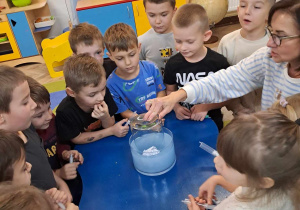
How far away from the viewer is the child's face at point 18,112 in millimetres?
1094

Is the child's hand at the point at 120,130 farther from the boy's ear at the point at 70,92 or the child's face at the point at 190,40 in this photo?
the child's face at the point at 190,40

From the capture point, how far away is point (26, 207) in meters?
0.61

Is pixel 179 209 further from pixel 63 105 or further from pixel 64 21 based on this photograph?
pixel 64 21

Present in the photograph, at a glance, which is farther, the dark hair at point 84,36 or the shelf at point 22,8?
the shelf at point 22,8

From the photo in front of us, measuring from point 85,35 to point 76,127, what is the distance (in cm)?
70

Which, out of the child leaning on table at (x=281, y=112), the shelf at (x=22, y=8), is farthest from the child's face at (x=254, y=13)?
the shelf at (x=22, y=8)

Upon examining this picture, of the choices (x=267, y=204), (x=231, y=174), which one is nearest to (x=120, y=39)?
(x=231, y=174)

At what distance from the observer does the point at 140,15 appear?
12.2 feet

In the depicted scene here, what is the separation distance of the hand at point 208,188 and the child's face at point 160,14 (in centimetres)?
127

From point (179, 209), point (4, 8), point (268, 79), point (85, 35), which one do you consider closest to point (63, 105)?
point (85, 35)

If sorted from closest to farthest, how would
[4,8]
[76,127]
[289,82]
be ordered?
[289,82]
[76,127]
[4,8]

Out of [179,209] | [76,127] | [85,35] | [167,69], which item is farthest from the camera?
[85,35]

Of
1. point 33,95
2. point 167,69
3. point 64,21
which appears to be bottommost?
point 64,21

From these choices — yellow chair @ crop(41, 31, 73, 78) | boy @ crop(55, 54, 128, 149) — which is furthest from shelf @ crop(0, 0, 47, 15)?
boy @ crop(55, 54, 128, 149)
